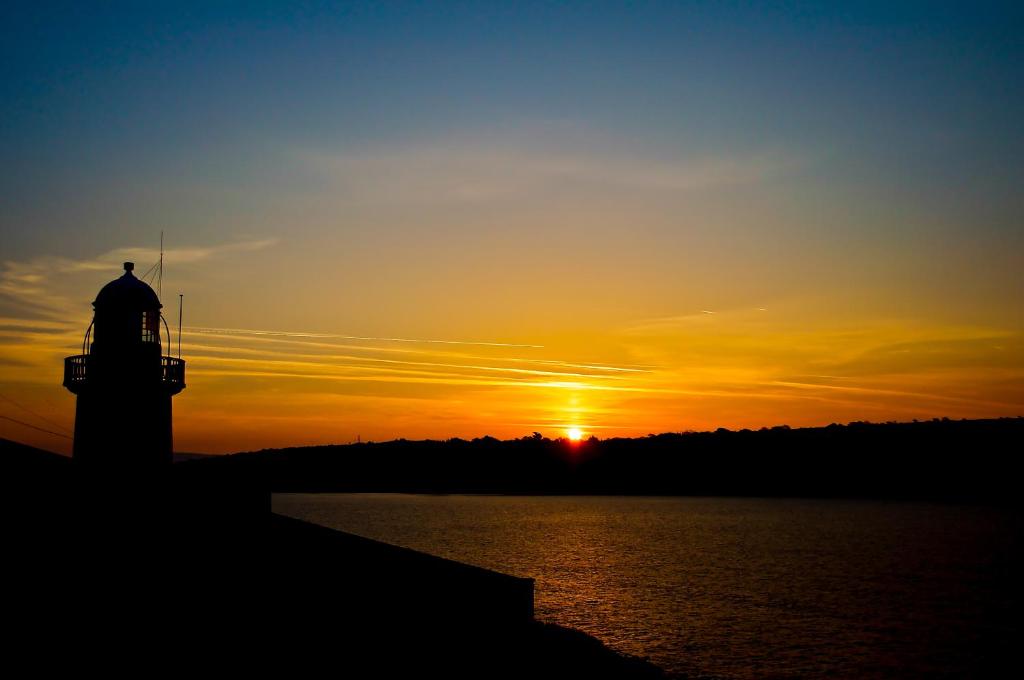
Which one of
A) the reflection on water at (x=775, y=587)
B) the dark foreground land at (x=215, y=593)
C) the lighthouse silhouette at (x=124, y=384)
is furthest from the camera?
the reflection on water at (x=775, y=587)

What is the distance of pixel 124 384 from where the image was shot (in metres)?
24.4

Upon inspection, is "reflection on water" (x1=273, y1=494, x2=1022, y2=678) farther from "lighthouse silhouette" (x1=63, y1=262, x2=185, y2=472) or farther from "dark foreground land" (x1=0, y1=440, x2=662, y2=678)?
"lighthouse silhouette" (x1=63, y1=262, x2=185, y2=472)

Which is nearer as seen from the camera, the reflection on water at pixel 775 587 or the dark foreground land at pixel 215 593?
the dark foreground land at pixel 215 593

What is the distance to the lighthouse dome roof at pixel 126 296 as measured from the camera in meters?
24.9

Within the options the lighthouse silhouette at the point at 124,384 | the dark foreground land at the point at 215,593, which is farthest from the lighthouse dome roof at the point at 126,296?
the dark foreground land at the point at 215,593

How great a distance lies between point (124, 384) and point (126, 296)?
2472 mm

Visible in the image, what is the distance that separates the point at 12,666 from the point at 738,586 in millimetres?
37402

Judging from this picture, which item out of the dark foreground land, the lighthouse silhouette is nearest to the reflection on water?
the dark foreground land

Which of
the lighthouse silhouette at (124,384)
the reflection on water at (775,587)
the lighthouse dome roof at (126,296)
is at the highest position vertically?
the lighthouse dome roof at (126,296)

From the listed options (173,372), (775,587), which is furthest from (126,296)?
(775,587)

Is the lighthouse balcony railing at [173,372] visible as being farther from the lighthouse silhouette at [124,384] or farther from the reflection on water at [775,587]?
the reflection on water at [775,587]

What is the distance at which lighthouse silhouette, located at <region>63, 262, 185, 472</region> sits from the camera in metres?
23.9

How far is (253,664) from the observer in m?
12.4

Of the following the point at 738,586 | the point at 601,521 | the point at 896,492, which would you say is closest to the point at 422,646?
the point at 738,586
